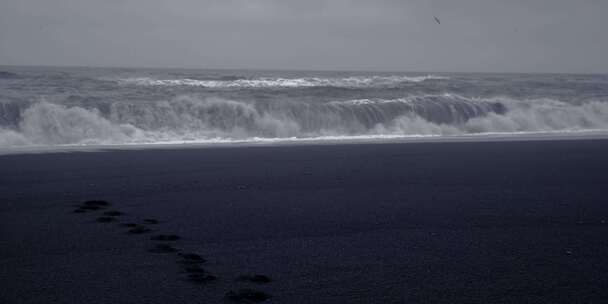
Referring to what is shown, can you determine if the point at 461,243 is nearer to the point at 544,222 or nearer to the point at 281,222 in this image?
the point at 544,222

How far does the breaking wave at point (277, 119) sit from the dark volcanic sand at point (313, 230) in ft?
13.2

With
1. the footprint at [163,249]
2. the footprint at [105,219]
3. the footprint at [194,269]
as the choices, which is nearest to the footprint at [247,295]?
the footprint at [194,269]

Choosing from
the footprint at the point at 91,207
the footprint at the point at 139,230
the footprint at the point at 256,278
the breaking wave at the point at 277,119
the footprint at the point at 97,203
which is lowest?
the footprint at the point at 256,278

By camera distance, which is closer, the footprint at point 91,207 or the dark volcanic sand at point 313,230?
the dark volcanic sand at point 313,230

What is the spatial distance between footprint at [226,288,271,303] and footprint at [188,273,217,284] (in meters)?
0.26

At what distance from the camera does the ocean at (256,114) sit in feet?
40.0

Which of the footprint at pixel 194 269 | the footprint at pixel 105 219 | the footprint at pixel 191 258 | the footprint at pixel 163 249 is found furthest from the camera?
the footprint at pixel 105 219

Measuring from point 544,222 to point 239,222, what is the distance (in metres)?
2.47

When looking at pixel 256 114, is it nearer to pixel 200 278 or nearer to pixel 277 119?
pixel 277 119

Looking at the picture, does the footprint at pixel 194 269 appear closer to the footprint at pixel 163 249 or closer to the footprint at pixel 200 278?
the footprint at pixel 200 278

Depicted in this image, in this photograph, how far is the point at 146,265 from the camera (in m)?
3.61

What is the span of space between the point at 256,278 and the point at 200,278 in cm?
32

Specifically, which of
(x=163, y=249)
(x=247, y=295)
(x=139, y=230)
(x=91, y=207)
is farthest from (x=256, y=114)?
(x=247, y=295)

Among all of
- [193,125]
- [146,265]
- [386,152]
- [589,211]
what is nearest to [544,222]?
[589,211]
